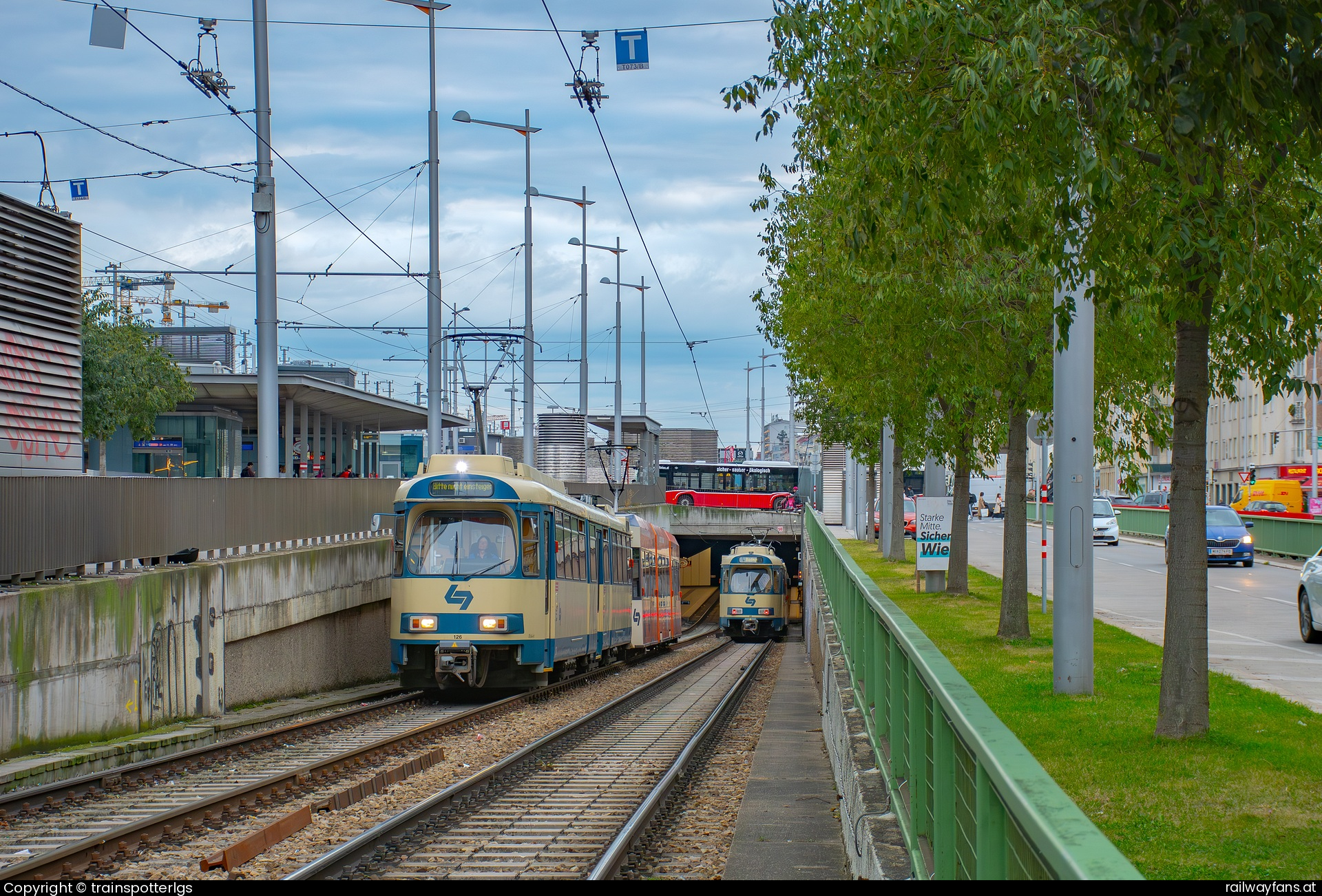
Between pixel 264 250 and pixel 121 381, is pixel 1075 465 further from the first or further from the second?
pixel 121 381

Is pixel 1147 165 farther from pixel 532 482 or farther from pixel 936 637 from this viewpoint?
pixel 532 482

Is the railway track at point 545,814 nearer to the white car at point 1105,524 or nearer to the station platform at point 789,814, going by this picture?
the station platform at point 789,814

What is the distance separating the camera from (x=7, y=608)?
1145 cm

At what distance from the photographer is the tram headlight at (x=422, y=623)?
18.0m

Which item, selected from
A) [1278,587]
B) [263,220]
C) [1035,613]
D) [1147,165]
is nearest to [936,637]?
[1035,613]

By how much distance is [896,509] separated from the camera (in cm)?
3978

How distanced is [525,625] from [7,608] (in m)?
8.00

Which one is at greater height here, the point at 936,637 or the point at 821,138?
the point at 821,138

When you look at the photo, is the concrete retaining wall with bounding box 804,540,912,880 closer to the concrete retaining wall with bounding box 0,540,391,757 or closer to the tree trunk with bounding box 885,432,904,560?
the concrete retaining wall with bounding box 0,540,391,757

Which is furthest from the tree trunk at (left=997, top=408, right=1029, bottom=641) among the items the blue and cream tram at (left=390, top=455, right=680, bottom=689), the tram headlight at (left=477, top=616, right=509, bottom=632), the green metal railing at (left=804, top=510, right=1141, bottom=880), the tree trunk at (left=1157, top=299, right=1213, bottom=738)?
the green metal railing at (left=804, top=510, right=1141, bottom=880)

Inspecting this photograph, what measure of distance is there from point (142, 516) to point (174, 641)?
149cm

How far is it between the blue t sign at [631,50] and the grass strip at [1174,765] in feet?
42.9

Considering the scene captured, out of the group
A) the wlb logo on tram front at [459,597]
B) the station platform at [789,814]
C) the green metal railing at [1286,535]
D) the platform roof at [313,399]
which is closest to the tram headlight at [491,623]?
the wlb logo on tram front at [459,597]

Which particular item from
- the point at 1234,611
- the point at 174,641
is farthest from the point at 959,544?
the point at 174,641
